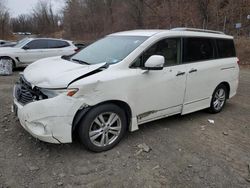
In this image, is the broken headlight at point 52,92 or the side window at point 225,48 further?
the side window at point 225,48

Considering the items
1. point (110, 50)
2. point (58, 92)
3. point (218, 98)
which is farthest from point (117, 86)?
point (218, 98)

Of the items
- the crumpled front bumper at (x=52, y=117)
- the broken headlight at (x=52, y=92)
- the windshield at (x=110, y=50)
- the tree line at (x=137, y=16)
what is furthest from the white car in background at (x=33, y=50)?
the tree line at (x=137, y=16)

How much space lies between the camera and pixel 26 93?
3.53 meters

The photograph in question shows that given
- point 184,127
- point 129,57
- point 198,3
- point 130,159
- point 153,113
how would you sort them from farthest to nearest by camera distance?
1. point 198,3
2. point 184,127
3. point 153,113
4. point 129,57
5. point 130,159

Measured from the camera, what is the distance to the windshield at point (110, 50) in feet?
12.8

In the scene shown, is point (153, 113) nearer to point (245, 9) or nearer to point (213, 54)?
point (213, 54)

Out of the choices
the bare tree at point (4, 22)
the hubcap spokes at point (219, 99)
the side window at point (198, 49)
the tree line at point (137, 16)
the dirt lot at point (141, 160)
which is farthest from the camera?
the bare tree at point (4, 22)

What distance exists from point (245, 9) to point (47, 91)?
20.2 meters

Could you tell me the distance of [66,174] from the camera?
10.2ft

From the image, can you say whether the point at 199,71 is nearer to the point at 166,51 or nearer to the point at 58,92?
the point at 166,51

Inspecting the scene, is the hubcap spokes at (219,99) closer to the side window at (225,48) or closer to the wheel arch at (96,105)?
the side window at (225,48)

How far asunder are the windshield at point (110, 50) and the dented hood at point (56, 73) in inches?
12.7

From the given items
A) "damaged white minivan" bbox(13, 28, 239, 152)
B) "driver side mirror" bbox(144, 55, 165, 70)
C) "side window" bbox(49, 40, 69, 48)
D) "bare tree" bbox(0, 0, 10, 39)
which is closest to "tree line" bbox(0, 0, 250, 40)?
"bare tree" bbox(0, 0, 10, 39)

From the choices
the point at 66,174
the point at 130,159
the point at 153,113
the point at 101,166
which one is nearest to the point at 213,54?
the point at 153,113
